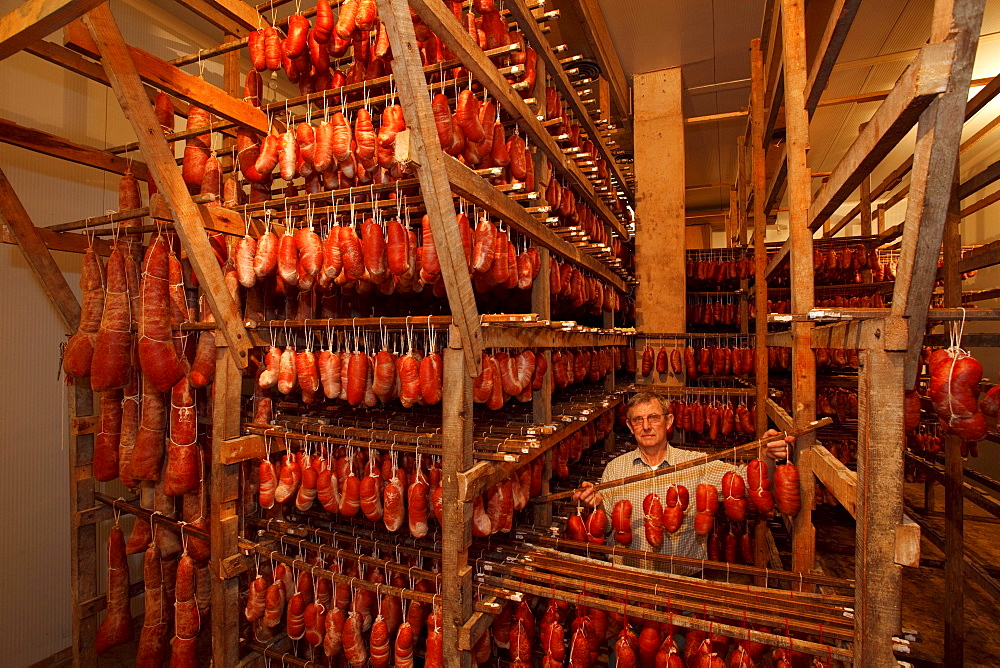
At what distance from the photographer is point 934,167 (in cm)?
137

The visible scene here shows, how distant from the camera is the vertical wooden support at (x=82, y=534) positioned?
3.96m

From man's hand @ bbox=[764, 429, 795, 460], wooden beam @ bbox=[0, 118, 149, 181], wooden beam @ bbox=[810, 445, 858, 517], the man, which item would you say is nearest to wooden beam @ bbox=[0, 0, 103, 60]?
wooden beam @ bbox=[0, 118, 149, 181]

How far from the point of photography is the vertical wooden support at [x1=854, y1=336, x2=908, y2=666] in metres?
1.64

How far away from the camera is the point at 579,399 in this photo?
4.76 m

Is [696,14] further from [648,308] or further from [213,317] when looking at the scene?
[213,317]

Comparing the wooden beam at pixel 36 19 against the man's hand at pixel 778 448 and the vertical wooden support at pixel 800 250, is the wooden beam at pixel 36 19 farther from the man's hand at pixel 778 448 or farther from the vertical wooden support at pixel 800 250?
the man's hand at pixel 778 448

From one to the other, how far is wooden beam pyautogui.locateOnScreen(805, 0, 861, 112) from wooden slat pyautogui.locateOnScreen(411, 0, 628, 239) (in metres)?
1.45

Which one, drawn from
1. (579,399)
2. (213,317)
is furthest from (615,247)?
(213,317)

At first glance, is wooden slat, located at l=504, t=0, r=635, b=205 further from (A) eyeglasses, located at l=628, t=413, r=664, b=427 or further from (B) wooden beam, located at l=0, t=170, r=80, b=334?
(B) wooden beam, located at l=0, t=170, r=80, b=334

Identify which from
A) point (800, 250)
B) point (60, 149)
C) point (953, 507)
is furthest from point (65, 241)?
point (953, 507)

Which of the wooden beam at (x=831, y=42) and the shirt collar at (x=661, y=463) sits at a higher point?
the wooden beam at (x=831, y=42)

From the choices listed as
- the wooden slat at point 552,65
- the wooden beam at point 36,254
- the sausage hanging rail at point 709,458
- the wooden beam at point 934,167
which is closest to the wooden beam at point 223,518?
the wooden beam at point 36,254

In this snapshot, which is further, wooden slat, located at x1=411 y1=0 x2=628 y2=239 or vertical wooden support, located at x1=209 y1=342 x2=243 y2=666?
vertical wooden support, located at x1=209 y1=342 x2=243 y2=666

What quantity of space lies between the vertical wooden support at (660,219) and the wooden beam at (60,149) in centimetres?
512
